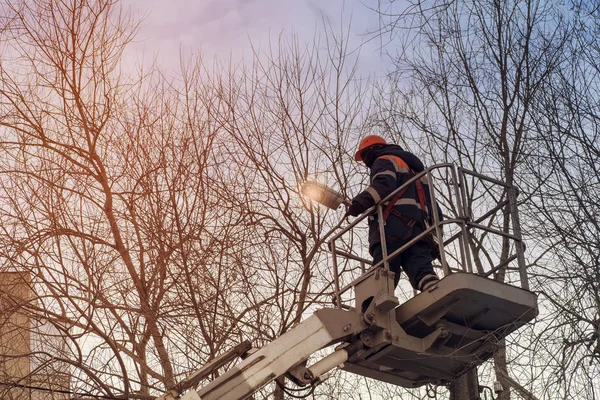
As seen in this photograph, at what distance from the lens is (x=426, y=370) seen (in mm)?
8172

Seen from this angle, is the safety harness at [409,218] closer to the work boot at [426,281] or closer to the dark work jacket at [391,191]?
the dark work jacket at [391,191]

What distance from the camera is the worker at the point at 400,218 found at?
776cm

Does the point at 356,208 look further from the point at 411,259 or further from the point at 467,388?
the point at 467,388

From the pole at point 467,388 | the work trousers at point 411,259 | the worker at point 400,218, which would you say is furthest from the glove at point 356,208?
the pole at point 467,388

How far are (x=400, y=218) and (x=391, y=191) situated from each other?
27 centimetres

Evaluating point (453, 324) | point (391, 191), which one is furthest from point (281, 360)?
point (391, 191)

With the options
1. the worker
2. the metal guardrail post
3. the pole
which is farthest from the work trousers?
the pole

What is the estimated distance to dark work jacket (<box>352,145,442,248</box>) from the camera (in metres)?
7.77

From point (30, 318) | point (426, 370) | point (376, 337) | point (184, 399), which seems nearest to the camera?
point (184, 399)

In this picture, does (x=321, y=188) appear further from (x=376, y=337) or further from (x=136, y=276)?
(x=136, y=276)

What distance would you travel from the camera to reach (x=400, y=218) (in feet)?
25.9

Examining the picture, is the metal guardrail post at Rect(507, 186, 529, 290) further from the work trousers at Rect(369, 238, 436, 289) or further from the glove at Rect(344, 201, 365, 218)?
the glove at Rect(344, 201, 365, 218)

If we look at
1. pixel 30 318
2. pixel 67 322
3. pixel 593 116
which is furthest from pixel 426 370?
pixel 30 318

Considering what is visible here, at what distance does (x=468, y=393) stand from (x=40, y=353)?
451 centimetres
